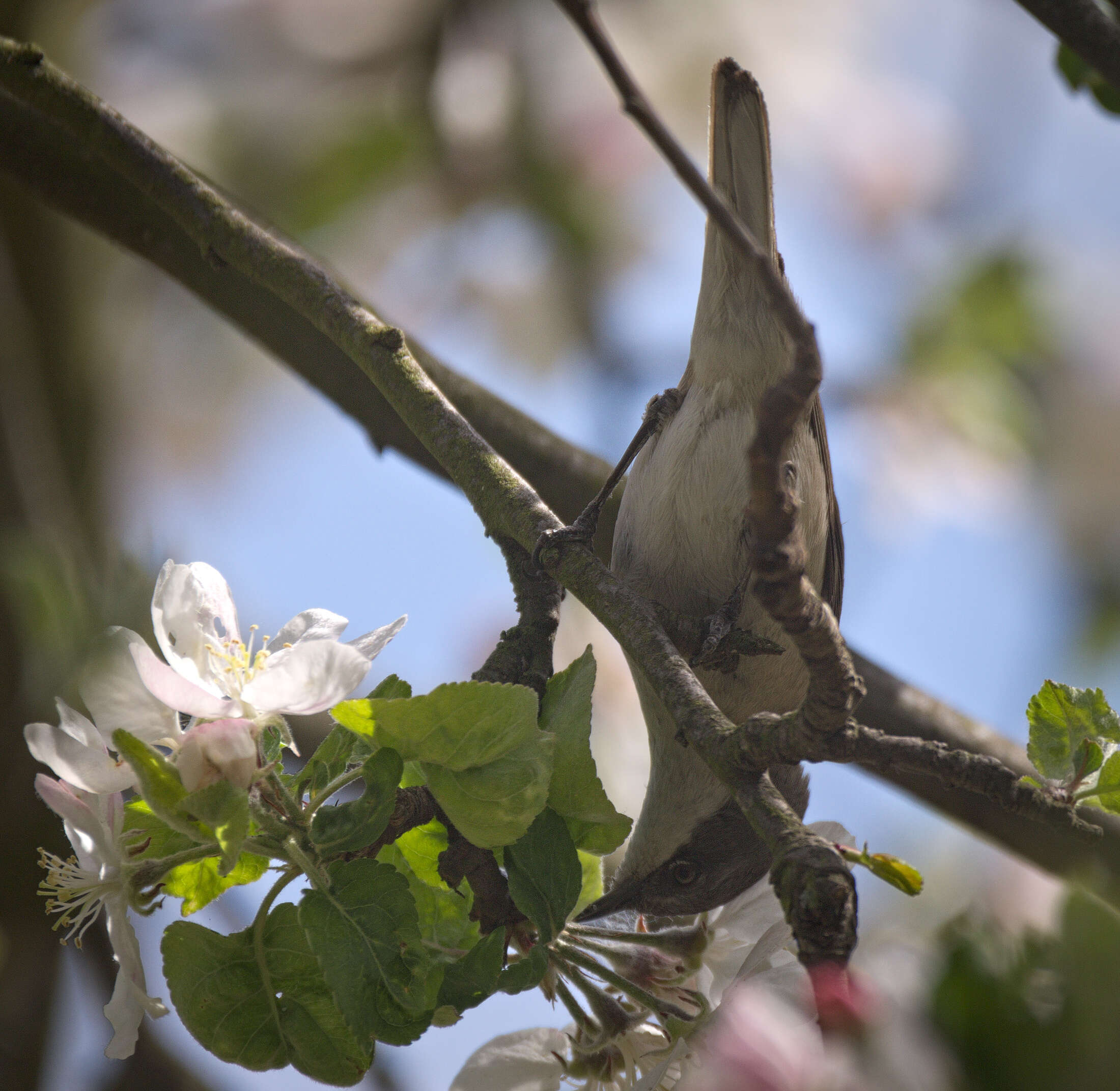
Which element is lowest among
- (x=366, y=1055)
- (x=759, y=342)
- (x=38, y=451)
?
(x=366, y=1055)

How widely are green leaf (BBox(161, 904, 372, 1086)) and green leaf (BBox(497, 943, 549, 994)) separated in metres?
0.19

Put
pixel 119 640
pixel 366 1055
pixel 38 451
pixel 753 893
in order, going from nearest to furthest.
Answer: pixel 119 640 < pixel 366 1055 < pixel 753 893 < pixel 38 451

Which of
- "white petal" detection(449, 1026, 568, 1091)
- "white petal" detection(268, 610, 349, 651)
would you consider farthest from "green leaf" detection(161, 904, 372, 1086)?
"white petal" detection(268, 610, 349, 651)

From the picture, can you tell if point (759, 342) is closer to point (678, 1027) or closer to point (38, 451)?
point (678, 1027)

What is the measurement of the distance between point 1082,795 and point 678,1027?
570 millimetres

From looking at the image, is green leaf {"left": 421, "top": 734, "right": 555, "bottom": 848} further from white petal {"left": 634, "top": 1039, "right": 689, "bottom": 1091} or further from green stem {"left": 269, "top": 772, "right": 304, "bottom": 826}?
white petal {"left": 634, "top": 1039, "right": 689, "bottom": 1091}

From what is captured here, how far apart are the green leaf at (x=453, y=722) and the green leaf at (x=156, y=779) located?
20 centimetres

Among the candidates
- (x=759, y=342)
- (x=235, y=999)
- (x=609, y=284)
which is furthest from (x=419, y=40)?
(x=235, y=999)

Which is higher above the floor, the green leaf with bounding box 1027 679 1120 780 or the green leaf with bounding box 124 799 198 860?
the green leaf with bounding box 124 799 198 860

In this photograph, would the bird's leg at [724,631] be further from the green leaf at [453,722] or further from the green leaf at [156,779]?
the green leaf at [156,779]

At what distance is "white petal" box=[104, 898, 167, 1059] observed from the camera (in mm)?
1190

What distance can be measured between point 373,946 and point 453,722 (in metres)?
0.26

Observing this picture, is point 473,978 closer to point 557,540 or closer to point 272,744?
point 272,744

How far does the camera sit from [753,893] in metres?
1.60
